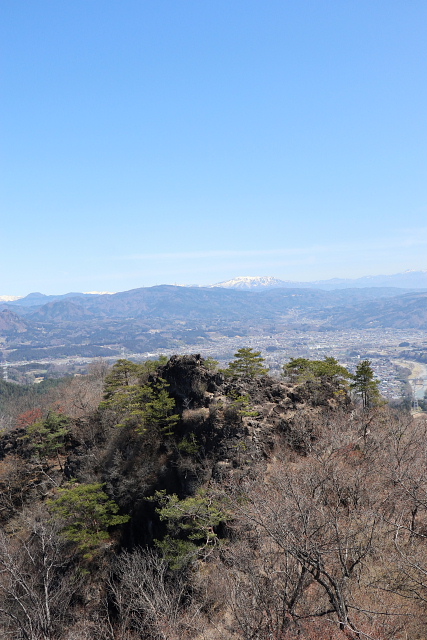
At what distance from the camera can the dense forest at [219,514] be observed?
1288 cm

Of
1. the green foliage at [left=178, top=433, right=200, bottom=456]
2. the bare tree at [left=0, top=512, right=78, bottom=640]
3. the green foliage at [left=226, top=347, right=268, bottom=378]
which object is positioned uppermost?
the green foliage at [left=226, top=347, right=268, bottom=378]

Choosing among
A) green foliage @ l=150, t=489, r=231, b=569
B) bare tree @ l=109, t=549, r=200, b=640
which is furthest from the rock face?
bare tree @ l=109, t=549, r=200, b=640

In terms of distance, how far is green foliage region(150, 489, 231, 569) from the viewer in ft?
63.5

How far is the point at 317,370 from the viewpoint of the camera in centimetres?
3303

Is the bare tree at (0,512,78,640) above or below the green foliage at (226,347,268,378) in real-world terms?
below

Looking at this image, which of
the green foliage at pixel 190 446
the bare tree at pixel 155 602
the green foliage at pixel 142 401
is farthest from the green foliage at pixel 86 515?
the green foliage at pixel 190 446

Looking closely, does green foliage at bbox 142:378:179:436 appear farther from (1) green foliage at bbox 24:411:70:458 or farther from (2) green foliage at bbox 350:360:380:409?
(2) green foliage at bbox 350:360:380:409

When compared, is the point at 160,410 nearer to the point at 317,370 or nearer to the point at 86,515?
the point at 86,515

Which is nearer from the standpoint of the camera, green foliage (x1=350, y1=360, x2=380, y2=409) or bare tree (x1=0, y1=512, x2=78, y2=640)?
bare tree (x1=0, y1=512, x2=78, y2=640)

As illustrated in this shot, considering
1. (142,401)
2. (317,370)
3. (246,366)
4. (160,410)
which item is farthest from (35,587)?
(317,370)

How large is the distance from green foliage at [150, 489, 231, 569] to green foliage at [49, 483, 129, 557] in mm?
6029

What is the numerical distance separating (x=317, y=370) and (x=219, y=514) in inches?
670

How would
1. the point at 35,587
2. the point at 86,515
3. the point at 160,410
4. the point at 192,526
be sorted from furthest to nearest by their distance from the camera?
the point at 160,410 → the point at 86,515 → the point at 35,587 → the point at 192,526

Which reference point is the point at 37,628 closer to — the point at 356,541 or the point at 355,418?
the point at 356,541
